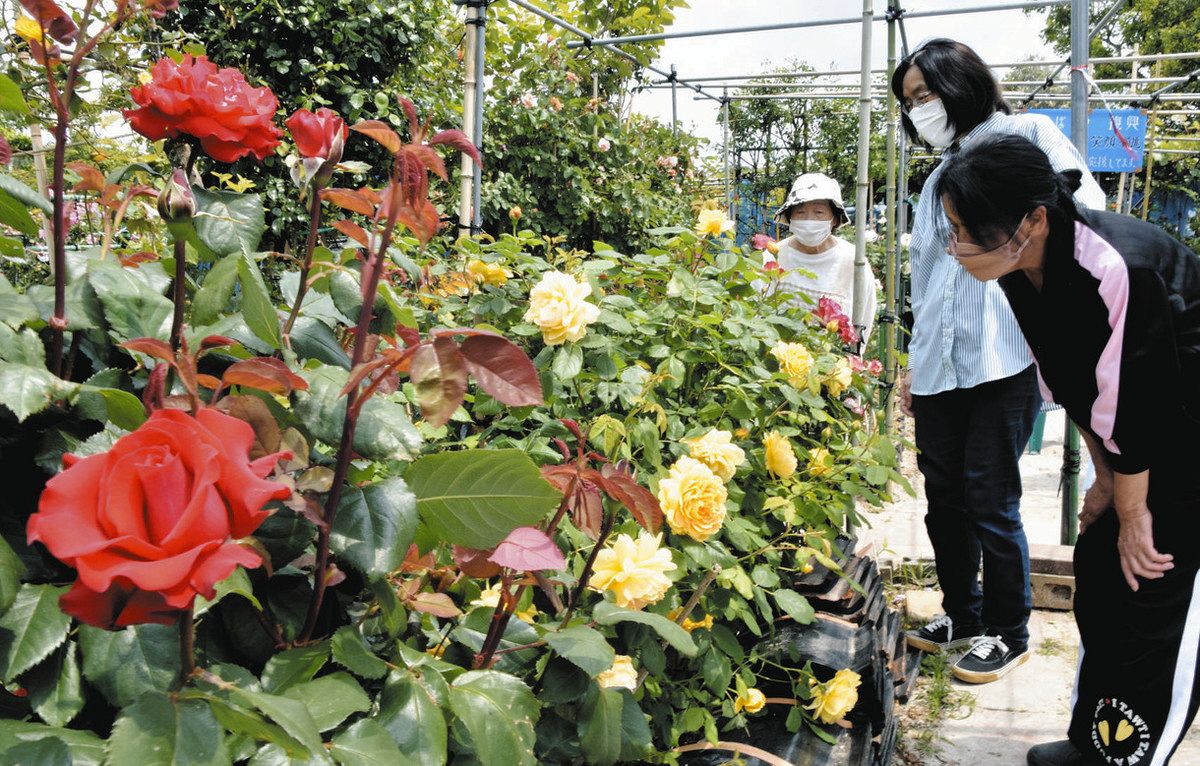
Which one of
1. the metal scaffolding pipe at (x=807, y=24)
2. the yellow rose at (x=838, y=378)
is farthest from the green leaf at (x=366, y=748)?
the metal scaffolding pipe at (x=807, y=24)

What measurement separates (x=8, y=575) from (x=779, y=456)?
1.28 m

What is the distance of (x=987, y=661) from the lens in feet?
9.18

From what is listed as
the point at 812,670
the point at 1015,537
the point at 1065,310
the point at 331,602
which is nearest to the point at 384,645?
the point at 331,602

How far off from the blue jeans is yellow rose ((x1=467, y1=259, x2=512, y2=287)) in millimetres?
1674

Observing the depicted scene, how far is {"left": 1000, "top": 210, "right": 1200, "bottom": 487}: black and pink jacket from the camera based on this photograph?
1669mm

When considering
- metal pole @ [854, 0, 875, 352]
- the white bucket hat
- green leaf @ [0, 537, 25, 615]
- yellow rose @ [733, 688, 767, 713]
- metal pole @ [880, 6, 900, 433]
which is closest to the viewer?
green leaf @ [0, 537, 25, 615]

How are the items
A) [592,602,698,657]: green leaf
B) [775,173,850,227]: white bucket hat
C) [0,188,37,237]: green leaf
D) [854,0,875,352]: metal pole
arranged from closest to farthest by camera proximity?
[0,188,37,237]: green leaf < [592,602,698,657]: green leaf < [854,0,875,352]: metal pole < [775,173,850,227]: white bucket hat

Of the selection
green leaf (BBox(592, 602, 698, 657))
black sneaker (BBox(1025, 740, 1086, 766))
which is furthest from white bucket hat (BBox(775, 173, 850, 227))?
green leaf (BBox(592, 602, 698, 657))

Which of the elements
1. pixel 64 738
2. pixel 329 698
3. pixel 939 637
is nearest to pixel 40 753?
pixel 64 738

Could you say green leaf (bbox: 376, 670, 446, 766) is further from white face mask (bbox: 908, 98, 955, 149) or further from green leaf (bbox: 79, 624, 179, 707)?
white face mask (bbox: 908, 98, 955, 149)

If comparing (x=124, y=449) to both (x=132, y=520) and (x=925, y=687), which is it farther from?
(x=925, y=687)

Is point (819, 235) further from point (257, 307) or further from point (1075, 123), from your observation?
point (257, 307)

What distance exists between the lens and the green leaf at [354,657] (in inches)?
25.8

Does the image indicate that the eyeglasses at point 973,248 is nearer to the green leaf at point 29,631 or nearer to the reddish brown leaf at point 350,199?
the reddish brown leaf at point 350,199
